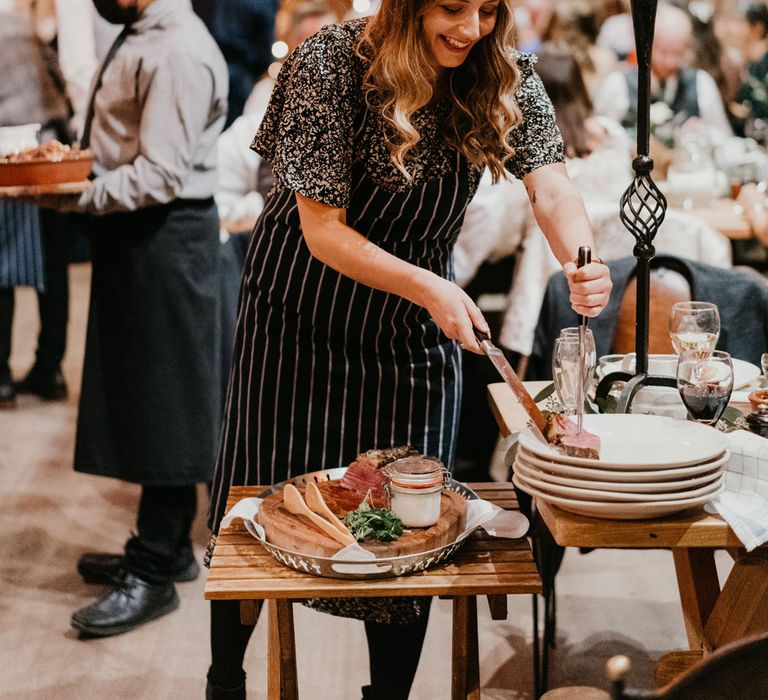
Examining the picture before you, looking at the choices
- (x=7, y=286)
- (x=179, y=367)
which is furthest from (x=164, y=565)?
(x=7, y=286)

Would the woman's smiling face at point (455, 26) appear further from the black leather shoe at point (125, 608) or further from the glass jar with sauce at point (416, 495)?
the black leather shoe at point (125, 608)

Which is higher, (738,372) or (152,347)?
(738,372)

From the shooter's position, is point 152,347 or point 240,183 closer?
point 152,347

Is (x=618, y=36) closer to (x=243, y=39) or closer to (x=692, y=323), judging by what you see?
(x=243, y=39)

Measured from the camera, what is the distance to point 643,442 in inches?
59.2

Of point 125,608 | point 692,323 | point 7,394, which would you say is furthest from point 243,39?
point 692,323

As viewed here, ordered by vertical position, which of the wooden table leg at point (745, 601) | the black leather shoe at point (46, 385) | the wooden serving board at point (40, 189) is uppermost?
the wooden serving board at point (40, 189)

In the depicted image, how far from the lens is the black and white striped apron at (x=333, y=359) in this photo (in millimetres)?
1985

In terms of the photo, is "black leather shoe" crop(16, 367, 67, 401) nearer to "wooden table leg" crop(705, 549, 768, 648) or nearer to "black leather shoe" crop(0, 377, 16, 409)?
"black leather shoe" crop(0, 377, 16, 409)

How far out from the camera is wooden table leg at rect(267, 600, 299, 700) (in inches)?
64.4

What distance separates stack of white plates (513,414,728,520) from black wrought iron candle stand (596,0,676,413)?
0.84 feet

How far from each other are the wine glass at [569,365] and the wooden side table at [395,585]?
0.20 metres

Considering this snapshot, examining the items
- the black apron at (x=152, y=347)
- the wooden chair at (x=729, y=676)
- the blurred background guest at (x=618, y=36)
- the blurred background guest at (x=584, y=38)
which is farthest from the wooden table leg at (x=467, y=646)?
the blurred background guest at (x=618, y=36)

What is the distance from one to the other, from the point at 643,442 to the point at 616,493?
158 mm
